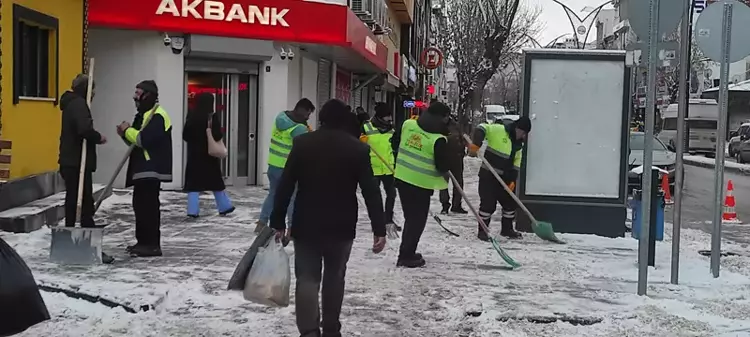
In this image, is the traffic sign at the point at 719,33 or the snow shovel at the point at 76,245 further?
the traffic sign at the point at 719,33

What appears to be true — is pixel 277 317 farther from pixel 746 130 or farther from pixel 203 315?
pixel 746 130

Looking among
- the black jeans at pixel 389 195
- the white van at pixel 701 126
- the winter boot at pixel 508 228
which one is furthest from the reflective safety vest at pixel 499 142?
the white van at pixel 701 126

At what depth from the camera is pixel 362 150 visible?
574cm

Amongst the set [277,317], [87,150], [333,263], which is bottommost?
[277,317]

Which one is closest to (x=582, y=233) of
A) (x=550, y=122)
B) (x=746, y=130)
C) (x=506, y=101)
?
(x=550, y=122)

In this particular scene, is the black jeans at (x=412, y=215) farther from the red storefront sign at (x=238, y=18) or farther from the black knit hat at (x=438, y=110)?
the red storefront sign at (x=238, y=18)

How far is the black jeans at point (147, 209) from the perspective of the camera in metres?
8.70

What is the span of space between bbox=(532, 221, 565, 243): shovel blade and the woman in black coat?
13.7 ft

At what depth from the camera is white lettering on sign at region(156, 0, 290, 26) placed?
50.9 feet

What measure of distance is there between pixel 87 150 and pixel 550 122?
598 cm

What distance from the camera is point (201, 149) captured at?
1181 cm

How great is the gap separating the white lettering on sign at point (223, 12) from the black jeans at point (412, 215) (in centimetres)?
795

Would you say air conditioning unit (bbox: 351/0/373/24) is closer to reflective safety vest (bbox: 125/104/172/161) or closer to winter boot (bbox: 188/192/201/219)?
winter boot (bbox: 188/192/201/219)

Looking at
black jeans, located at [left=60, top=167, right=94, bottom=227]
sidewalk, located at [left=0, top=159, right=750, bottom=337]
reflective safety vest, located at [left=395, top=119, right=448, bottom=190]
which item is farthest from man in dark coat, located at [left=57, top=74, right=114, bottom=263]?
reflective safety vest, located at [left=395, top=119, right=448, bottom=190]
